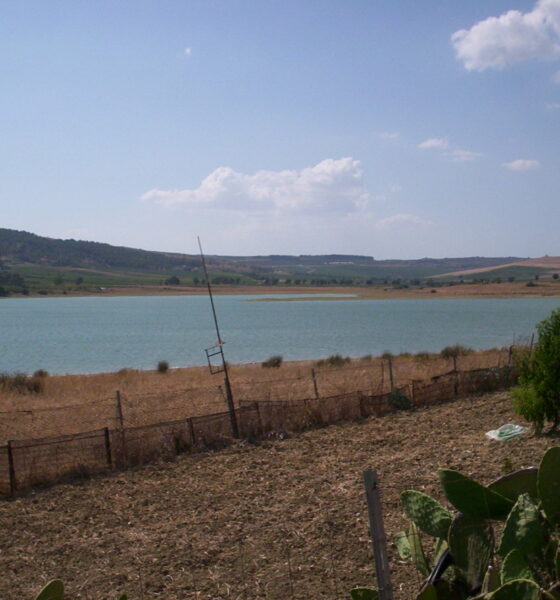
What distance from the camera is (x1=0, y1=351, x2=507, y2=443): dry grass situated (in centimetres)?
1839

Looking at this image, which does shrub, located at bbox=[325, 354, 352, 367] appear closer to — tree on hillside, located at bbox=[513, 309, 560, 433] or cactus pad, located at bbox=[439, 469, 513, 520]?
tree on hillside, located at bbox=[513, 309, 560, 433]

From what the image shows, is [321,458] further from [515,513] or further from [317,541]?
[515,513]

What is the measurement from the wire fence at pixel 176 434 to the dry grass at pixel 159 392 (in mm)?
1332

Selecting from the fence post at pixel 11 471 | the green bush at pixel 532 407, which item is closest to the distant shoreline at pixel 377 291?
the green bush at pixel 532 407

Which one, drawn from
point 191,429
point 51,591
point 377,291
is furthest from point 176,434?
point 377,291

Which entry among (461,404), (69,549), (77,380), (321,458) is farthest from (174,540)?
(77,380)

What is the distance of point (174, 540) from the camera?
29.4ft

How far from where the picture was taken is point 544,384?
1249 cm

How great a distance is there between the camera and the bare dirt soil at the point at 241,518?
766 cm

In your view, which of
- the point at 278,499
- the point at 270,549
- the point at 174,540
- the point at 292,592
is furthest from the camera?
the point at 278,499

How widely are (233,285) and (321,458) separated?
167 meters

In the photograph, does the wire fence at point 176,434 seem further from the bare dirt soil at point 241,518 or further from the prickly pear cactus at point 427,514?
the prickly pear cactus at point 427,514

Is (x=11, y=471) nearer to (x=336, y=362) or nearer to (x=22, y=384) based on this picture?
(x=22, y=384)

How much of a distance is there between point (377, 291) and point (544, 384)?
15074cm
